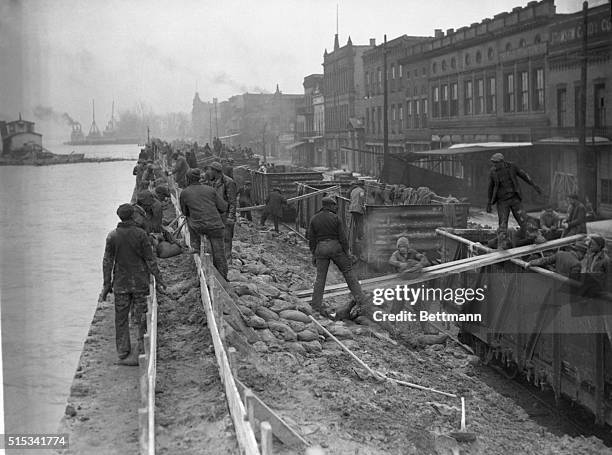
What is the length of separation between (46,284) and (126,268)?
12556mm

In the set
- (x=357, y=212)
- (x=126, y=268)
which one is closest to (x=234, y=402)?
(x=126, y=268)

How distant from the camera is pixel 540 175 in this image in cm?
1213

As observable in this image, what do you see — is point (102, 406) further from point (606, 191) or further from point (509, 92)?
point (606, 191)

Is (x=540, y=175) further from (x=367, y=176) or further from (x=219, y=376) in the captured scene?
(x=219, y=376)

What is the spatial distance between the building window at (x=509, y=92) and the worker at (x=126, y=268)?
636cm

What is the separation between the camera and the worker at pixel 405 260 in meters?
8.22

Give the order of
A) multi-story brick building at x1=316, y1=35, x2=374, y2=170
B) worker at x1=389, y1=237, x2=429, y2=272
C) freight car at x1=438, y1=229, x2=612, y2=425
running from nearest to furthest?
freight car at x1=438, y1=229, x2=612, y2=425, worker at x1=389, y1=237, x2=429, y2=272, multi-story brick building at x1=316, y1=35, x2=374, y2=170

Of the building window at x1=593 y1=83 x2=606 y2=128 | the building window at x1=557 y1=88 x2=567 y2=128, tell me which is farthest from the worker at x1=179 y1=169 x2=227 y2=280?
the building window at x1=593 y1=83 x2=606 y2=128

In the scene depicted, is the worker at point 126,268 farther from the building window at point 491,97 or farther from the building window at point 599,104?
the building window at point 599,104

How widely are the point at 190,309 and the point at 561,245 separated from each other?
3.51 metres

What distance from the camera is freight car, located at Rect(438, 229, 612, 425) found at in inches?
233

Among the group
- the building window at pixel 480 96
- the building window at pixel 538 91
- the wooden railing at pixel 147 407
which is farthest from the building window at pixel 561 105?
the wooden railing at pixel 147 407

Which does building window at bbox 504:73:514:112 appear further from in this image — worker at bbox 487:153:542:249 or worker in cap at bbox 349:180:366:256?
worker at bbox 487:153:542:249

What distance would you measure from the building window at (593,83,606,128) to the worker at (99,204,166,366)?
898 centimetres
